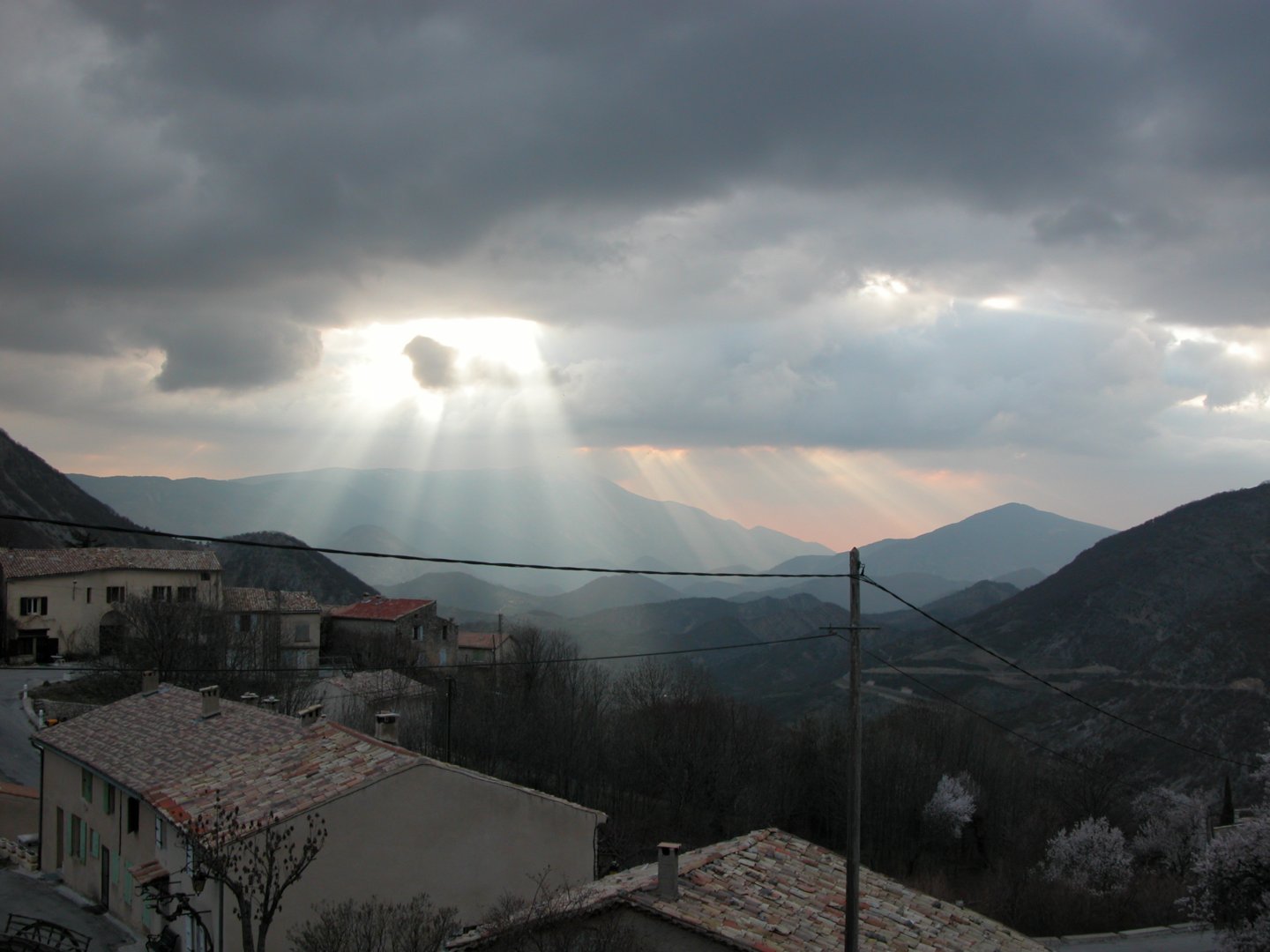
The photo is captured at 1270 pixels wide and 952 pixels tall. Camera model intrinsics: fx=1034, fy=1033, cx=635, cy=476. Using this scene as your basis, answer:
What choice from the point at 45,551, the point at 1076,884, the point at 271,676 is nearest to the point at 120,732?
the point at 271,676

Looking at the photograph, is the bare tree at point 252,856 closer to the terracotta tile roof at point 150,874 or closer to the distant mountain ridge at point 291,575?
the terracotta tile roof at point 150,874

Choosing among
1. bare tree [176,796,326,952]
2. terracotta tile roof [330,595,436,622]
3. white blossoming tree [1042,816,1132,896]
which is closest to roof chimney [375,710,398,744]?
bare tree [176,796,326,952]

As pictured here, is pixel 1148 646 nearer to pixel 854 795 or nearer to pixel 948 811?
pixel 948 811

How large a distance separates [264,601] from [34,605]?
1351 cm

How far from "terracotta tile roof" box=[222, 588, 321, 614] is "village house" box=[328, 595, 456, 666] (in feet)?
9.29

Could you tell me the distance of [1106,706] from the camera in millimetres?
83562

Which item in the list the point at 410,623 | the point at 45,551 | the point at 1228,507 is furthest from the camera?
the point at 1228,507

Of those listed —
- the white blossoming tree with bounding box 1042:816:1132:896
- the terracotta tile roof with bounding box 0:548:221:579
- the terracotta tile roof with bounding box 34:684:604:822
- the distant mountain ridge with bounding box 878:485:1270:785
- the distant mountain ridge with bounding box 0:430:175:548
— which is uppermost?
the distant mountain ridge with bounding box 0:430:175:548

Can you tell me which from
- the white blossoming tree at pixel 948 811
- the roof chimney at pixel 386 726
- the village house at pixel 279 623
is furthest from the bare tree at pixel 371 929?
the white blossoming tree at pixel 948 811

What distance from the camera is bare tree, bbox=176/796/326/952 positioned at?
14.1 m

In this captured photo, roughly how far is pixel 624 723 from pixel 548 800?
39.4m

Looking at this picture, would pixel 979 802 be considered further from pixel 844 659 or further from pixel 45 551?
pixel 844 659

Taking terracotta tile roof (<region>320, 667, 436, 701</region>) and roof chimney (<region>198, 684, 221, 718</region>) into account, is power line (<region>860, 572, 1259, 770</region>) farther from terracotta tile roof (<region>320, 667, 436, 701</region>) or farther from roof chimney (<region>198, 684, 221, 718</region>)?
terracotta tile roof (<region>320, 667, 436, 701</region>)

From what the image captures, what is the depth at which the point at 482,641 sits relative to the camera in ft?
261
